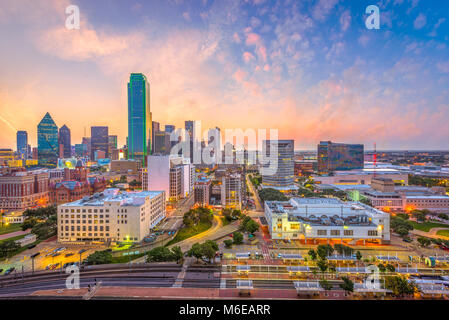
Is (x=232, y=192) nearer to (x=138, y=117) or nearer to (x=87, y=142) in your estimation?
(x=138, y=117)

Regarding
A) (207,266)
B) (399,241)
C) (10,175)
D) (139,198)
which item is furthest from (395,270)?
(10,175)

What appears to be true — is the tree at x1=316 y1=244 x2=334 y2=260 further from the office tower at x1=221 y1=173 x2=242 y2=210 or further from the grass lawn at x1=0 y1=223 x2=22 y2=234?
the grass lawn at x1=0 y1=223 x2=22 y2=234

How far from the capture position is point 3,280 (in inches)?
300

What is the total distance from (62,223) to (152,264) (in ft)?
22.9

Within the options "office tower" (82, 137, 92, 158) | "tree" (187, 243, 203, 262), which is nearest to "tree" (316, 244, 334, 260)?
"tree" (187, 243, 203, 262)

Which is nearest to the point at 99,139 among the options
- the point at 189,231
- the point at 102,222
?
the point at 102,222

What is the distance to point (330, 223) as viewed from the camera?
11.1m

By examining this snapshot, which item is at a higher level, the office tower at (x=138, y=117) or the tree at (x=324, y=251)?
the office tower at (x=138, y=117)

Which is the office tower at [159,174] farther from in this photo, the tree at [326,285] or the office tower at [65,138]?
the office tower at [65,138]

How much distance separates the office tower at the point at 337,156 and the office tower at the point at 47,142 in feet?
172

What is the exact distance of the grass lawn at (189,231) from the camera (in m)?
11.7

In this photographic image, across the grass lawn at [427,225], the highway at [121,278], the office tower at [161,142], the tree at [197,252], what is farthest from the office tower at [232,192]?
the office tower at [161,142]

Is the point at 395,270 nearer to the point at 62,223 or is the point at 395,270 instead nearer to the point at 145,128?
the point at 62,223
